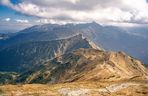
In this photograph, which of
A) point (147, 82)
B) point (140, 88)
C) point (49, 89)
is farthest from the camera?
point (147, 82)

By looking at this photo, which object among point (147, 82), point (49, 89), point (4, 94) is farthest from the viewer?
point (147, 82)

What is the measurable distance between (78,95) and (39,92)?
17341 millimetres

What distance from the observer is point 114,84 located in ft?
519

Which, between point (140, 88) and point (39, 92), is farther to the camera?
point (140, 88)

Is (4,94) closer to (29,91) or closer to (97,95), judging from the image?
(29,91)

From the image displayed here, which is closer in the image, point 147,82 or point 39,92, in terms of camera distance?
point 39,92

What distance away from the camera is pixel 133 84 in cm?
16250

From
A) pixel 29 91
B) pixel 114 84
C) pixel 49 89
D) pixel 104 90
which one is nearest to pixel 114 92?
pixel 104 90

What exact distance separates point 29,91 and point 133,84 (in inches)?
2469

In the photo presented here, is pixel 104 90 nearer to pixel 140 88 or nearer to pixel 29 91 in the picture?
pixel 140 88

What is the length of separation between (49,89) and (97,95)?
73.6ft

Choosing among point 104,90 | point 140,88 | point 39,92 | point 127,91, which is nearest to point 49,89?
point 39,92

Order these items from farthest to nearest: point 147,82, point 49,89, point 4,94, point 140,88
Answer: point 147,82 < point 140,88 < point 49,89 < point 4,94

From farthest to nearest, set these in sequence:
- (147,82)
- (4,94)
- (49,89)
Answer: (147,82) → (49,89) → (4,94)
